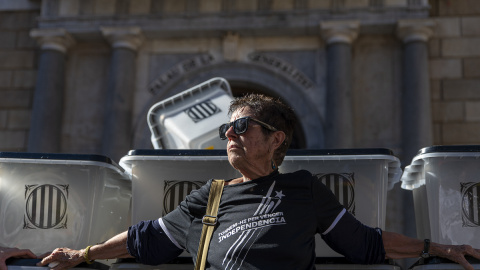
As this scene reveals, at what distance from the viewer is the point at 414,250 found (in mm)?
2602

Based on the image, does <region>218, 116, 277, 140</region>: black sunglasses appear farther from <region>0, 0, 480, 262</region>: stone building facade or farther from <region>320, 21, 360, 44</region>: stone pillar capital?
<region>320, 21, 360, 44</region>: stone pillar capital

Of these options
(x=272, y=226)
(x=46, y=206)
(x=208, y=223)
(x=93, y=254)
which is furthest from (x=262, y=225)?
(x=46, y=206)

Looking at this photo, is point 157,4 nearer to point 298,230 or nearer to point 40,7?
point 40,7

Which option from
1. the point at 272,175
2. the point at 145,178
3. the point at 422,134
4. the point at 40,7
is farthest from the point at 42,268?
the point at 40,7

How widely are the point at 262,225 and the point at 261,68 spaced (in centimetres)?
782

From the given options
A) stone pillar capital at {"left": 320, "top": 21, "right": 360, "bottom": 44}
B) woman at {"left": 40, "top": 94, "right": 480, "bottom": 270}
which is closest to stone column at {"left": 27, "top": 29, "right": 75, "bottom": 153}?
stone pillar capital at {"left": 320, "top": 21, "right": 360, "bottom": 44}

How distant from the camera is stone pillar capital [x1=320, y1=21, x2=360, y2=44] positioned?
9.69 meters

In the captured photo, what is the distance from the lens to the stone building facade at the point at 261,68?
9.59 m

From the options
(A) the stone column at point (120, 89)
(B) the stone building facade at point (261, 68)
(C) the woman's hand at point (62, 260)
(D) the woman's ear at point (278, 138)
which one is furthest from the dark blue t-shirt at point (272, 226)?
(A) the stone column at point (120, 89)

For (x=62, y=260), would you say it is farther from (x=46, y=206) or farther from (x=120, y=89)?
(x=120, y=89)

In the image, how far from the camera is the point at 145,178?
3.31 m

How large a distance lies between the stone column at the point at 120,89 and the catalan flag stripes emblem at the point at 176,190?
6504 millimetres

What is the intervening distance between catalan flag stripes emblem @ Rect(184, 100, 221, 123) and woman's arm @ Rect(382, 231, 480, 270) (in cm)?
252

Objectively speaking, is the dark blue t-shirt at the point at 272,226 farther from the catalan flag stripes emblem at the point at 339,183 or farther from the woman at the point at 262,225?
the catalan flag stripes emblem at the point at 339,183
